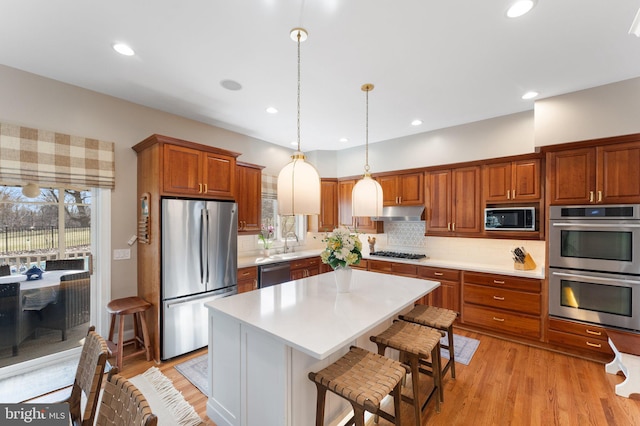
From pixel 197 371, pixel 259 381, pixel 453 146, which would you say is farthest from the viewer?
pixel 453 146

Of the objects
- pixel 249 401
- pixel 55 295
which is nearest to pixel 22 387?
pixel 55 295

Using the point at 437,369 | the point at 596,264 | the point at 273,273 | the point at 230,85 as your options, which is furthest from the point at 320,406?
the point at 596,264

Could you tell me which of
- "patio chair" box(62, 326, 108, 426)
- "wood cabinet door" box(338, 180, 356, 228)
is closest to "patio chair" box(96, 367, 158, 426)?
"patio chair" box(62, 326, 108, 426)

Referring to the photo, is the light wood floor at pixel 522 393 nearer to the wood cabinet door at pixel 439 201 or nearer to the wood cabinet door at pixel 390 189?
the wood cabinet door at pixel 439 201

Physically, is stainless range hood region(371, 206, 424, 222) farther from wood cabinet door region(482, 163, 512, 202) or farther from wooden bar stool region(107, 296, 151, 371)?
wooden bar stool region(107, 296, 151, 371)

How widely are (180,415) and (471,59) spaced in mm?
3862

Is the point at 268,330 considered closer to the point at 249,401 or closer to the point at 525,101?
the point at 249,401

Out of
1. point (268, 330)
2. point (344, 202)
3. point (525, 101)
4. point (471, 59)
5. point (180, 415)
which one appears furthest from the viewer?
point (344, 202)

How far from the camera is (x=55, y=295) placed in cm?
293

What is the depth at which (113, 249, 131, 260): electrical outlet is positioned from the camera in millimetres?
3105

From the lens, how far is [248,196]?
13.8ft

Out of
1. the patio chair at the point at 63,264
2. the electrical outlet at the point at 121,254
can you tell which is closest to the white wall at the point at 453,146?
the electrical outlet at the point at 121,254

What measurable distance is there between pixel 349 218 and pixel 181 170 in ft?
10.2

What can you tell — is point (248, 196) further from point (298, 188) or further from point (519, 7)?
point (519, 7)
